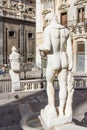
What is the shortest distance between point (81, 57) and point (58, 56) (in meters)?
17.2

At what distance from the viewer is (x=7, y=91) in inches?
447

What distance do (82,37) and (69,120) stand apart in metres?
17.0

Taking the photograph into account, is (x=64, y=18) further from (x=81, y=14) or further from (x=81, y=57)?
(x=81, y=57)

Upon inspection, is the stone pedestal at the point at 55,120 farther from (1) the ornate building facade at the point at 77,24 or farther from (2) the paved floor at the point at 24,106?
(1) the ornate building facade at the point at 77,24

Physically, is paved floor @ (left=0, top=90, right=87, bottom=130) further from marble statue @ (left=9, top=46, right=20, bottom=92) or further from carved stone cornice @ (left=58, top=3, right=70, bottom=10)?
carved stone cornice @ (left=58, top=3, right=70, bottom=10)

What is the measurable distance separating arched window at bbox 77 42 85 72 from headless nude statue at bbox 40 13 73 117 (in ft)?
55.3

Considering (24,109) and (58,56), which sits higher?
(58,56)

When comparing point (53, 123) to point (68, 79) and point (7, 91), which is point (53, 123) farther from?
point (7, 91)

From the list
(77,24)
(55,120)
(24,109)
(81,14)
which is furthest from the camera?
(81,14)

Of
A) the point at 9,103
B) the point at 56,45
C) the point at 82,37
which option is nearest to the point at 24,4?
the point at 82,37

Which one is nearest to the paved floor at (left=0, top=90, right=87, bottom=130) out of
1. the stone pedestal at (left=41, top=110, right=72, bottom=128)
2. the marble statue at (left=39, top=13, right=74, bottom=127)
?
the stone pedestal at (left=41, top=110, right=72, bottom=128)

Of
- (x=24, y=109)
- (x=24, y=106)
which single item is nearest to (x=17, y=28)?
(x=24, y=106)

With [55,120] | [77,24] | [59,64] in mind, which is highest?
[77,24]

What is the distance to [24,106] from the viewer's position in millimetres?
8016
